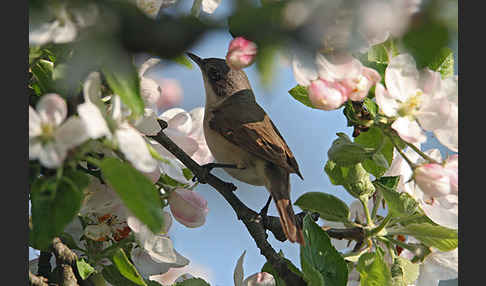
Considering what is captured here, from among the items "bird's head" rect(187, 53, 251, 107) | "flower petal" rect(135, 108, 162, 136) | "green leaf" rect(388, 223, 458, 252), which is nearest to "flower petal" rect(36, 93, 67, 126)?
"flower petal" rect(135, 108, 162, 136)

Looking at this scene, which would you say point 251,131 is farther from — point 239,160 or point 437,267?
point 437,267

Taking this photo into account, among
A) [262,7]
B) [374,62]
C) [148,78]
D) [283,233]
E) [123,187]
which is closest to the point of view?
[262,7]

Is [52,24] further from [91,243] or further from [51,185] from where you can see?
[91,243]

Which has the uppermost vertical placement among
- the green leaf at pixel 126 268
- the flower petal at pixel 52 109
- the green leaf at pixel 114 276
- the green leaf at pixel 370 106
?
the flower petal at pixel 52 109

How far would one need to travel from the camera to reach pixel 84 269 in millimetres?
695

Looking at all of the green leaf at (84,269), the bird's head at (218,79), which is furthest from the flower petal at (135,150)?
the bird's head at (218,79)

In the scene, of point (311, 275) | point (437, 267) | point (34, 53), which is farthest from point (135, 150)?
point (437, 267)

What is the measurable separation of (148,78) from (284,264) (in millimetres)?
315

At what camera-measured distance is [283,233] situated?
2.83 feet

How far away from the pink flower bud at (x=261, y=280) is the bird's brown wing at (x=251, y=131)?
9.3 inches

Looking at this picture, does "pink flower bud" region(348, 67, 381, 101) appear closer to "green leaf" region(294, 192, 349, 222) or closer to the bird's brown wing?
"green leaf" region(294, 192, 349, 222)

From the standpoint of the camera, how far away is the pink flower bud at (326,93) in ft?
1.57

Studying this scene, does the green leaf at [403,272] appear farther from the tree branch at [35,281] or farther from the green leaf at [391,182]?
the tree branch at [35,281]

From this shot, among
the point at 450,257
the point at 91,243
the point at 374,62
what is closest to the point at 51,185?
the point at 91,243
